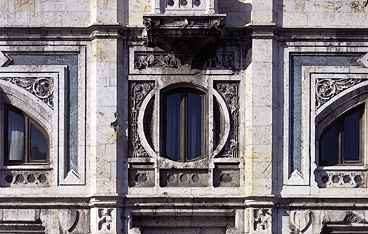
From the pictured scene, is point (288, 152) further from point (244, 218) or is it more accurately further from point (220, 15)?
point (220, 15)

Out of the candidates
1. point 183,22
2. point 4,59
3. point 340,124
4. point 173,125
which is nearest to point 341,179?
point 340,124

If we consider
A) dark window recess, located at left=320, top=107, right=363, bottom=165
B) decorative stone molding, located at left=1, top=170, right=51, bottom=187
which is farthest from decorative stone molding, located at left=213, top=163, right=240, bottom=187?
decorative stone molding, located at left=1, top=170, right=51, bottom=187

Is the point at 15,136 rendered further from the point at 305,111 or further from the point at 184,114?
the point at 305,111

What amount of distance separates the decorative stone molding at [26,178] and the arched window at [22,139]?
34 cm

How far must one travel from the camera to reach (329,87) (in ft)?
101

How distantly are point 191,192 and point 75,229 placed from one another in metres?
3.07

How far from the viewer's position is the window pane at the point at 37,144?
102 ft

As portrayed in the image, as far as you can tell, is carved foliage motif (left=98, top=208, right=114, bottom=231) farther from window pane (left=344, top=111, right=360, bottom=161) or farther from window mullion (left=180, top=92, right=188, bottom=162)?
window pane (left=344, top=111, right=360, bottom=161)

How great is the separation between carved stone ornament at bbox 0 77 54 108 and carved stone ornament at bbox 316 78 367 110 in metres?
6.80

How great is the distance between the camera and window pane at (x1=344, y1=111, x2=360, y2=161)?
102 ft

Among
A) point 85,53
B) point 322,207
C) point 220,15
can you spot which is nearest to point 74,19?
point 85,53

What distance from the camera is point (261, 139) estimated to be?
30.4 meters

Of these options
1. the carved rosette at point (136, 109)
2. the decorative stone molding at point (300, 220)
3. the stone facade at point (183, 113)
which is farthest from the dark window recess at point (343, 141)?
the carved rosette at point (136, 109)

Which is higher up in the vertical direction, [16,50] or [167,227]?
[16,50]
